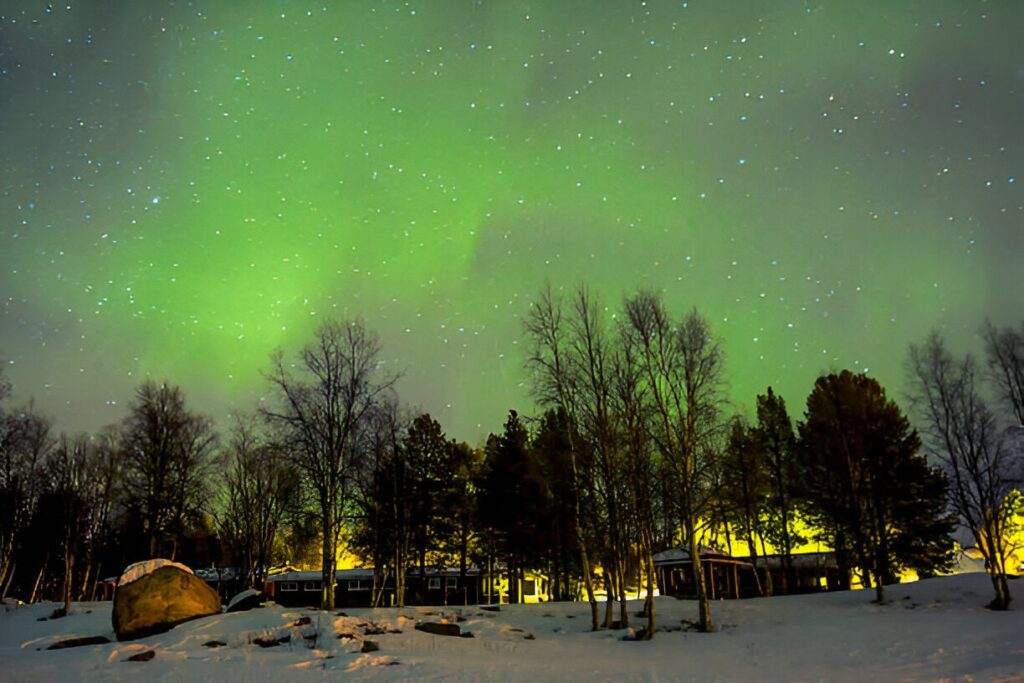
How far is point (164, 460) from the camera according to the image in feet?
124

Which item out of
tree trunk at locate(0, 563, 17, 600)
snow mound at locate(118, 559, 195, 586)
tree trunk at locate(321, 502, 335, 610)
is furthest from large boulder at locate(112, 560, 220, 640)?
tree trunk at locate(0, 563, 17, 600)

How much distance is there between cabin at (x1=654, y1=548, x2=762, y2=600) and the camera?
4534cm

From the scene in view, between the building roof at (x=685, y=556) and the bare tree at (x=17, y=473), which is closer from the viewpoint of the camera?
the bare tree at (x=17, y=473)

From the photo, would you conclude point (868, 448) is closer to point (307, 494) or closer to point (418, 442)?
point (418, 442)

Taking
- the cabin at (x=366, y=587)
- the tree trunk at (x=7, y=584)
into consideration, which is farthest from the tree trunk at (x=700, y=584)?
the tree trunk at (x=7, y=584)

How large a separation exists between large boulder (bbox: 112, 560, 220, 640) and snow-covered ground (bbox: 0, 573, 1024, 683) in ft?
4.61

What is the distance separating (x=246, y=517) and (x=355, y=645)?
33406 millimetres

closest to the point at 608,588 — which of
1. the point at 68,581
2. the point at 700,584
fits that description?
the point at 700,584

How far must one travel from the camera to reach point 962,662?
540 inches

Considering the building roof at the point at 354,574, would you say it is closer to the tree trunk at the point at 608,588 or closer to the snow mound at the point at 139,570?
the tree trunk at the point at 608,588

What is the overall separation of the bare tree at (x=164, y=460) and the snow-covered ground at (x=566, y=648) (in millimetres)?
8883

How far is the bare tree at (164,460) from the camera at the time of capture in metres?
37.4

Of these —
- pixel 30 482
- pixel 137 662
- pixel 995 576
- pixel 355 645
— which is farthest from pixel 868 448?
pixel 30 482

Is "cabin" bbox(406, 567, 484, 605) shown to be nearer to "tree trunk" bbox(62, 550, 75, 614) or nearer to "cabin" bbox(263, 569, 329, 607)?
"cabin" bbox(263, 569, 329, 607)
